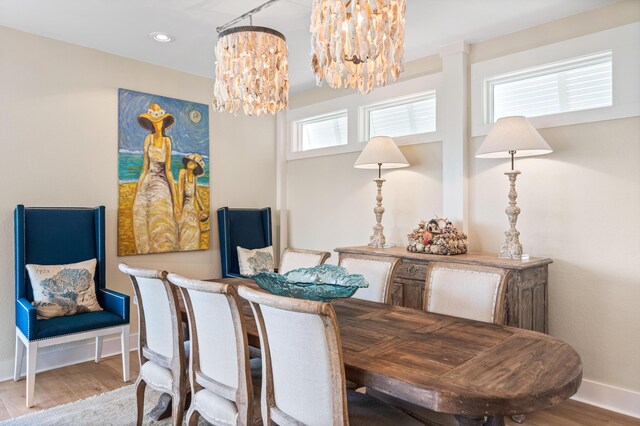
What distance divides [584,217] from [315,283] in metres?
2.03

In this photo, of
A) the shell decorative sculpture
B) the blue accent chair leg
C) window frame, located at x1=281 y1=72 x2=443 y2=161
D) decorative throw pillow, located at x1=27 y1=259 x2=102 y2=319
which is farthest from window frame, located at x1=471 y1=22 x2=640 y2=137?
the blue accent chair leg

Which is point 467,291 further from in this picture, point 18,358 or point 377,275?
point 18,358

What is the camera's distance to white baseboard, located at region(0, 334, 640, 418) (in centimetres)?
277

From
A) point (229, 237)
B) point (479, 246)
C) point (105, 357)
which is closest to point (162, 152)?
point (229, 237)

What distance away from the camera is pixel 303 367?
1.43m

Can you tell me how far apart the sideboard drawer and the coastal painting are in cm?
217

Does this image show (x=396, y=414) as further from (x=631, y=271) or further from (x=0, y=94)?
(x=0, y=94)

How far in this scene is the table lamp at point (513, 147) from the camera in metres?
2.80

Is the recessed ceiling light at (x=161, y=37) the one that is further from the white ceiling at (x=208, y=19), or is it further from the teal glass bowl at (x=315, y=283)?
the teal glass bowl at (x=315, y=283)

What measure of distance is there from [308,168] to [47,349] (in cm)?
299

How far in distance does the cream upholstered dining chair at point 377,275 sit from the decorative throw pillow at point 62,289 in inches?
81.6

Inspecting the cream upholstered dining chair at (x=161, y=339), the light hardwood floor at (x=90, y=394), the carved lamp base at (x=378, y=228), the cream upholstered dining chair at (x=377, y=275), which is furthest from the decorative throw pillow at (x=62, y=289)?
the carved lamp base at (x=378, y=228)

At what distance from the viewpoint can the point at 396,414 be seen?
64.9 inches

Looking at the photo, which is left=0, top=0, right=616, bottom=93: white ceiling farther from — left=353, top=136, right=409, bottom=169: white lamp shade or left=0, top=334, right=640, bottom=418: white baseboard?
left=0, top=334, right=640, bottom=418: white baseboard
